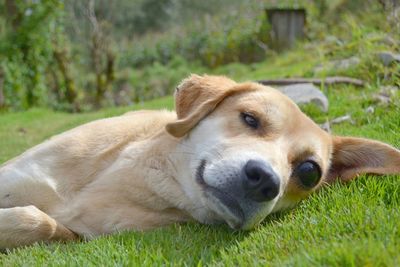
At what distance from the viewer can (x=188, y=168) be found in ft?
11.4

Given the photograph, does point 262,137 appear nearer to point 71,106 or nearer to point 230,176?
point 230,176

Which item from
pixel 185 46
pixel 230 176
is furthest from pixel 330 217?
pixel 185 46

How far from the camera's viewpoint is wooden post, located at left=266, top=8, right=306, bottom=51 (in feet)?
52.5

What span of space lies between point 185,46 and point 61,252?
1756 centimetres

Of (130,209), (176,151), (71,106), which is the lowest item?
(71,106)

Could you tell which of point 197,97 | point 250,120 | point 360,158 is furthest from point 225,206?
point 360,158

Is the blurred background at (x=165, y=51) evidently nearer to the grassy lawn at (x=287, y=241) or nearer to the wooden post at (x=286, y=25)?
the wooden post at (x=286, y=25)

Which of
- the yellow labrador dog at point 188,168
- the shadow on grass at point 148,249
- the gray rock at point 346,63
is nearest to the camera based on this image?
the shadow on grass at point 148,249

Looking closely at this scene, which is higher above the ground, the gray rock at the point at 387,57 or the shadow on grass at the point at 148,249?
the shadow on grass at the point at 148,249

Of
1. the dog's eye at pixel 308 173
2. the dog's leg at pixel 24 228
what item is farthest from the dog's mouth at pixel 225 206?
the dog's leg at pixel 24 228

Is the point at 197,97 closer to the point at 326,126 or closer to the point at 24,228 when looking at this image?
the point at 24,228

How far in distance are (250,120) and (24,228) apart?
157 cm

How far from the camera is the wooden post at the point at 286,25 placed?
1600 centimetres

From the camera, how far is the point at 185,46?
20.1 meters
